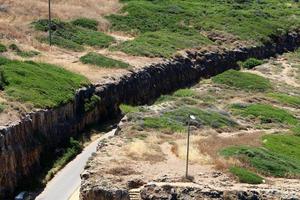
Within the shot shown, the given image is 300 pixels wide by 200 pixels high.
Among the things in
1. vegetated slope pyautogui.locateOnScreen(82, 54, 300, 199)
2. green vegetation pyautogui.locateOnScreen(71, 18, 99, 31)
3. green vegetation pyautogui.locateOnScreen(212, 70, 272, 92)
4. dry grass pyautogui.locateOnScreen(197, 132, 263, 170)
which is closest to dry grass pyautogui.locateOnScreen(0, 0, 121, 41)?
green vegetation pyautogui.locateOnScreen(71, 18, 99, 31)

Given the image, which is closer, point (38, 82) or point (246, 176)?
point (246, 176)

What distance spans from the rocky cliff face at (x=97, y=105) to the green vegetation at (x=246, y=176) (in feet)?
50.6

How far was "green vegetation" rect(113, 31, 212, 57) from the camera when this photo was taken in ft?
250

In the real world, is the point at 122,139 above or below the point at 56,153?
above

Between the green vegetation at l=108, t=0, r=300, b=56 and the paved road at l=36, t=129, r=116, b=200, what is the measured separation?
26.4 m

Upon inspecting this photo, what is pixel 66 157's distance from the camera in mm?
52156

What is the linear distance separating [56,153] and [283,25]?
6192 cm

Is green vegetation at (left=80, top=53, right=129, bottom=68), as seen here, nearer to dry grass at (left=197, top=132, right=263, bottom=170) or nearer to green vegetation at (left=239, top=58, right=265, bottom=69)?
green vegetation at (left=239, top=58, right=265, bottom=69)

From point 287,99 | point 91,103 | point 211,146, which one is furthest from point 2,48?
point 211,146

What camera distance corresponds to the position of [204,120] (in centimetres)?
5128

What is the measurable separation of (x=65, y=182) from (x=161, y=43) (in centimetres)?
3691

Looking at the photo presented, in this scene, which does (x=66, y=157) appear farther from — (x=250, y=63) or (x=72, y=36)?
(x=250, y=63)

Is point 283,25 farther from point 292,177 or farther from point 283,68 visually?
point 292,177

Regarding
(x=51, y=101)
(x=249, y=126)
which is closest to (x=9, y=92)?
(x=51, y=101)
